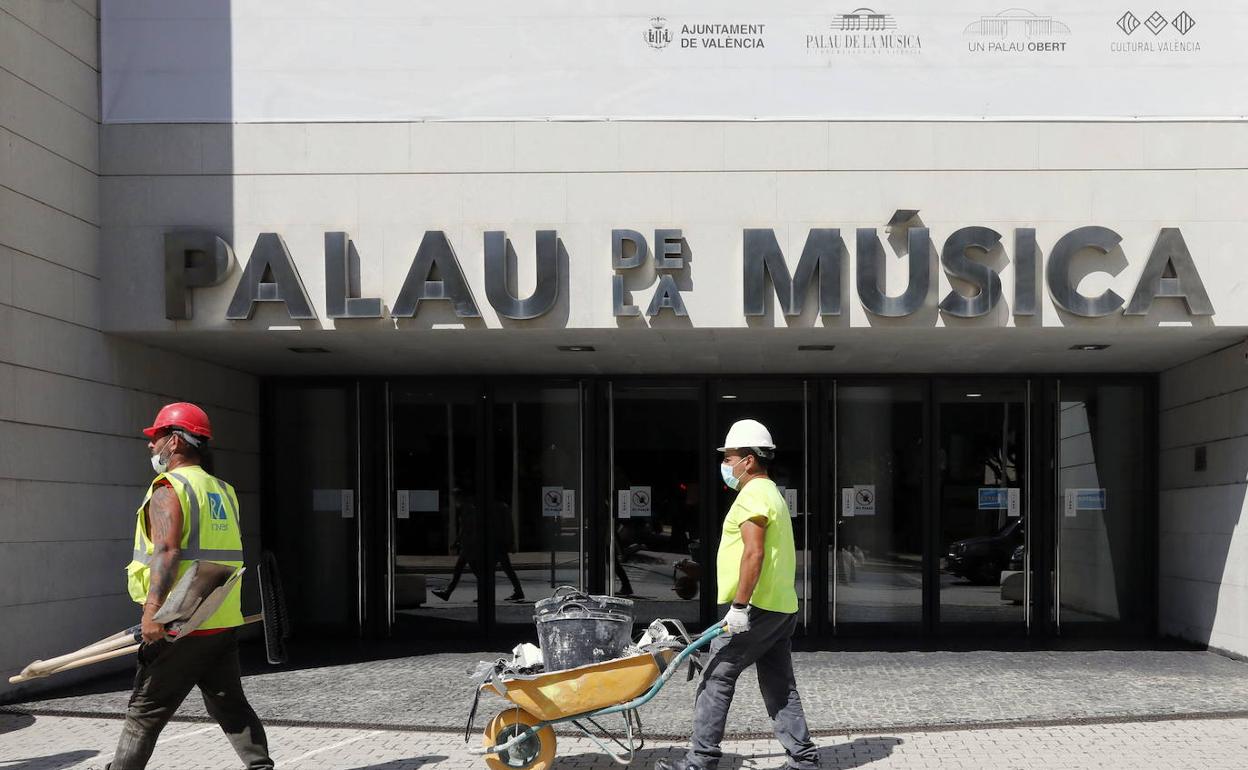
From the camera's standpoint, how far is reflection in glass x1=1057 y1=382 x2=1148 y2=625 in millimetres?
12078

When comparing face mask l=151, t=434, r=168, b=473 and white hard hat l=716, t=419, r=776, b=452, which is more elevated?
white hard hat l=716, t=419, r=776, b=452

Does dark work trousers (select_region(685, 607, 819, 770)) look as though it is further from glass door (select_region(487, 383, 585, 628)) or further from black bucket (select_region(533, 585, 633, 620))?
glass door (select_region(487, 383, 585, 628))

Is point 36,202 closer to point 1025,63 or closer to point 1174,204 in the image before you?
point 1025,63

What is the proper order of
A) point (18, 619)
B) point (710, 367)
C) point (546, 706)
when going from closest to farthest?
point (546, 706) < point (18, 619) < point (710, 367)

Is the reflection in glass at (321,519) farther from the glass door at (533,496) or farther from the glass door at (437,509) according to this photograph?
the glass door at (533,496)

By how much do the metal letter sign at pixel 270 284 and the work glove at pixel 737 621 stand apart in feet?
15.9

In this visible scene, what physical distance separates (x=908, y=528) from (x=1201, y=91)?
493cm

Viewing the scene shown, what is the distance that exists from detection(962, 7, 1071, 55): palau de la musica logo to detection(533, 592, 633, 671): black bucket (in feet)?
19.7

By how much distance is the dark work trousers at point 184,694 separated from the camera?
5.43 metres

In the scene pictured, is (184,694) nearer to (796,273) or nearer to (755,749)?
(755,749)

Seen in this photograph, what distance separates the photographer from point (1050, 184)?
9.57 m

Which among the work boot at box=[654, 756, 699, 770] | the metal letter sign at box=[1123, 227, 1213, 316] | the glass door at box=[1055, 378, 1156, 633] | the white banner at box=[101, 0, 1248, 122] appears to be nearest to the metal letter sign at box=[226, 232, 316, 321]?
the white banner at box=[101, 0, 1248, 122]

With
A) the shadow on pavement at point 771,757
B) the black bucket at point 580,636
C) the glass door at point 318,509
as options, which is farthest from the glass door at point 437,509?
the black bucket at point 580,636

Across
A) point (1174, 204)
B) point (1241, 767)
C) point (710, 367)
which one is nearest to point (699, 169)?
point (710, 367)
